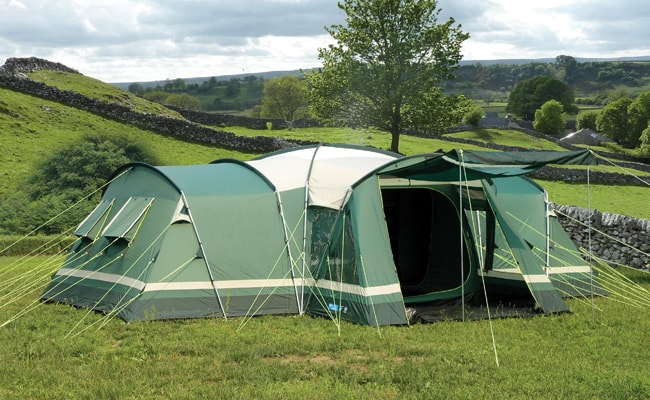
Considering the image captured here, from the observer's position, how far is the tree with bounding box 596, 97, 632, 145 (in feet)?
238

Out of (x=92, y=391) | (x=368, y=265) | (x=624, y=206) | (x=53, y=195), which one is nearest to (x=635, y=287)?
(x=368, y=265)

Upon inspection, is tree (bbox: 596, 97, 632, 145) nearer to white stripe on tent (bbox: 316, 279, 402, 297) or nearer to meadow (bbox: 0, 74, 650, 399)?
meadow (bbox: 0, 74, 650, 399)

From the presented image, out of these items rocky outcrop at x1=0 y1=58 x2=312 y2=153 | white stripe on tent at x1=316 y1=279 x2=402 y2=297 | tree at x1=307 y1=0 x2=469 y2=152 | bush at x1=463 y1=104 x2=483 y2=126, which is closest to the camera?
white stripe on tent at x1=316 y1=279 x2=402 y2=297

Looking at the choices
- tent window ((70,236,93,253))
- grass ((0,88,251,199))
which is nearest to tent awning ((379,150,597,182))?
tent window ((70,236,93,253))

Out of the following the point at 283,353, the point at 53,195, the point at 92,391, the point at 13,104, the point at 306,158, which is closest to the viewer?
the point at 92,391

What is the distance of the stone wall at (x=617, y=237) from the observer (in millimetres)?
15812

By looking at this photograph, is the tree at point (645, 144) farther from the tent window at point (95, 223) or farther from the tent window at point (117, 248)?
the tent window at point (117, 248)

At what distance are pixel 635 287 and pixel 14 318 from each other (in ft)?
33.8

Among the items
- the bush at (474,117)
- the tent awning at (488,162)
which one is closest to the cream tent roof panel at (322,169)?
the tent awning at (488,162)

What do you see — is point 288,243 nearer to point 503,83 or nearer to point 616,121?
point 616,121

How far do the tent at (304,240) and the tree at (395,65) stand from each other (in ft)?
71.3

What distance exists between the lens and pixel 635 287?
41.0ft

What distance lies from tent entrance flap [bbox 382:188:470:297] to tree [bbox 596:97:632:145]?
2660 inches

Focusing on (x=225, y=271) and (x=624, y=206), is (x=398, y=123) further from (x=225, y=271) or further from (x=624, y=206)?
(x=225, y=271)
